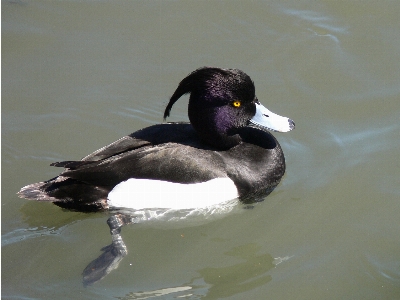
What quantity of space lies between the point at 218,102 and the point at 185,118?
1235 mm

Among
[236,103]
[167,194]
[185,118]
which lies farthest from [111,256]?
[185,118]

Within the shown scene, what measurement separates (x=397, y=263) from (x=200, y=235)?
1.66 meters

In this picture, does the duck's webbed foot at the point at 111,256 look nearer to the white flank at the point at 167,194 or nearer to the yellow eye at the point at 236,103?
the white flank at the point at 167,194

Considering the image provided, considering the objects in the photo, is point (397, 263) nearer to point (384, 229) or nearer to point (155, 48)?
point (384, 229)

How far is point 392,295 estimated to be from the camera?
15.8ft

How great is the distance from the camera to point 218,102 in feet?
17.7

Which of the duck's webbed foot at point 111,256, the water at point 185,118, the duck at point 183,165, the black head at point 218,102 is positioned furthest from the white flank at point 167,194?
the black head at point 218,102

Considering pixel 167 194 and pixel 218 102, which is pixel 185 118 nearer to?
pixel 218 102

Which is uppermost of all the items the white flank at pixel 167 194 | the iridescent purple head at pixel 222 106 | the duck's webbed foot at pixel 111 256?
the iridescent purple head at pixel 222 106

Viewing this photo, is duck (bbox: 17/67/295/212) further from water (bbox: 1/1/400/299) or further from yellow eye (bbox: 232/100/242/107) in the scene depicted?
water (bbox: 1/1/400/299)

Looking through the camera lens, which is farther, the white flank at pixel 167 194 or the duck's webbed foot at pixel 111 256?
the white flank at pixel 167 194

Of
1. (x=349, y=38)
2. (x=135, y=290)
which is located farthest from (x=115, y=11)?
(x=135, y=290)

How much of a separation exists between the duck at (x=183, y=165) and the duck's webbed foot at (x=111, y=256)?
12cm

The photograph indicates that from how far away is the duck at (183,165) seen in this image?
521 cm
